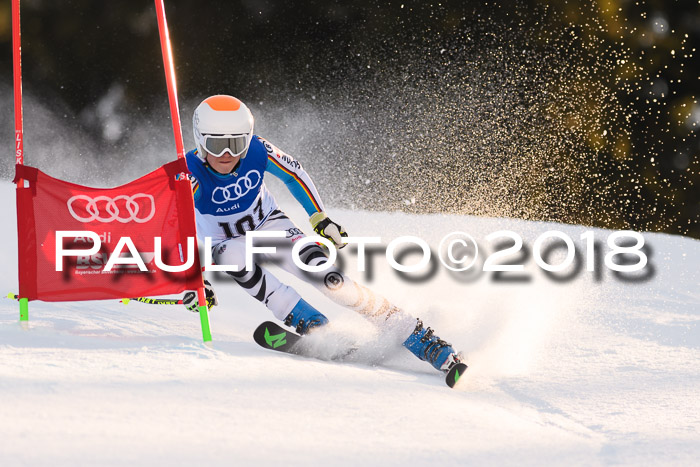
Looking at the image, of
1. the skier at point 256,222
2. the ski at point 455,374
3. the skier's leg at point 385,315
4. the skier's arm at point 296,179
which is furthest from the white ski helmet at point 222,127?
the ski at point 455,374

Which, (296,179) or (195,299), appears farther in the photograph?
(296,179)

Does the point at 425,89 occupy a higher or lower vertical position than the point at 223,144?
higher

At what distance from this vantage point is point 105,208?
3457 mm

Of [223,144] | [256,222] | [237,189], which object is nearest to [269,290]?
[256,222]

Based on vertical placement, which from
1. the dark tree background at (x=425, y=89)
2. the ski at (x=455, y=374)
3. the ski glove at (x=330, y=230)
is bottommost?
the ski at (x=455, y=374)

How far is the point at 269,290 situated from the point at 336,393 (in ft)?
3.43

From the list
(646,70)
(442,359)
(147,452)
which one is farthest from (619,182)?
(147,452)

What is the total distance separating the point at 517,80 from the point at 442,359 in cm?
1064

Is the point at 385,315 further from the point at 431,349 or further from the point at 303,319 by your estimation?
the point at 303,319

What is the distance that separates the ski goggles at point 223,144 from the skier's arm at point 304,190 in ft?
0.83

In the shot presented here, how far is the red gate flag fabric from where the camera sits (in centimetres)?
344

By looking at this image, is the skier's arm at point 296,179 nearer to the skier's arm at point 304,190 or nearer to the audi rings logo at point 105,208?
the skier's arm at point 304,190

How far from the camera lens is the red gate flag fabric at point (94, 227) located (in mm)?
3439

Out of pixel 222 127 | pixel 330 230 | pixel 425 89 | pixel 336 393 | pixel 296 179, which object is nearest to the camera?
pixel 336 393
